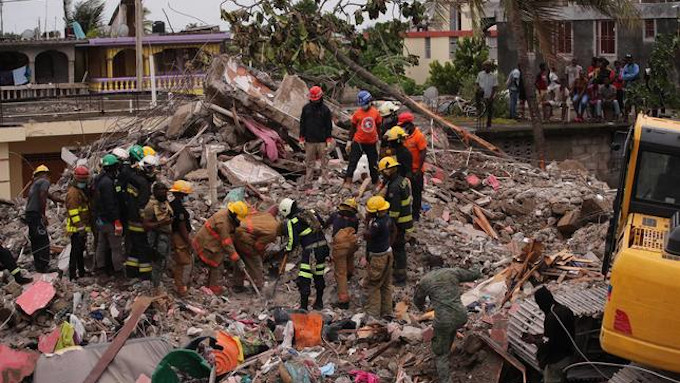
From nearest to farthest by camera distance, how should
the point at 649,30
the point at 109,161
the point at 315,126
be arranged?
the point at 109,161
the point at 315,126
the point at 649,30

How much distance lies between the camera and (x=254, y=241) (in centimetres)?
1401

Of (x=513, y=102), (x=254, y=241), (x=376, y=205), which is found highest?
(x=513, y=102)

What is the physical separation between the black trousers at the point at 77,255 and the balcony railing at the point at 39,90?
17.8 metres

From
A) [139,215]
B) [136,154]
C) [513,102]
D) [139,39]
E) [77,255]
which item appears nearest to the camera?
[139,215]

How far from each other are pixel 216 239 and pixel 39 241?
262 centimetres

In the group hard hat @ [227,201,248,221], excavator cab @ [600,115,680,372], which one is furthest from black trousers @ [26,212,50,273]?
excavator cab @ [600,115,680,372]

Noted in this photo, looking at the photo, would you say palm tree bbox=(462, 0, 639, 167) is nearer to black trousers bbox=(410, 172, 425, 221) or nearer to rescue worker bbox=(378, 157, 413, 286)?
black trousers bbox=(410, 172, 425, 221)

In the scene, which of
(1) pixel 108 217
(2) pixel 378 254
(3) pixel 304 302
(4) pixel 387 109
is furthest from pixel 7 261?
(4) pixel 387 109

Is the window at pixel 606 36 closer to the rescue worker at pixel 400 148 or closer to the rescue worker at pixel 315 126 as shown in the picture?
the rescue worker at pixel 315 126

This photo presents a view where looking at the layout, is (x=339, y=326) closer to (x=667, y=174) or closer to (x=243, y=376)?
(x=243, y=376)

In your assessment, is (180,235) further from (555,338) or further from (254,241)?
(555,338)

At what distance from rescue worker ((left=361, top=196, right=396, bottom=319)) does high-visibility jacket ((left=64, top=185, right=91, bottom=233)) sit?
3.71 m

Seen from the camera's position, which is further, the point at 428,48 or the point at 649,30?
the point at 428,48

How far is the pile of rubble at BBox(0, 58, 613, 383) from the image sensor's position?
12.0 meters
